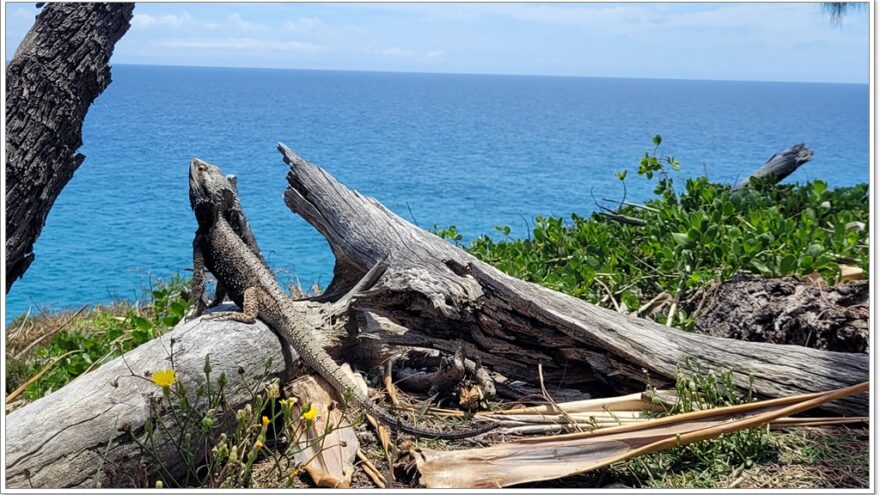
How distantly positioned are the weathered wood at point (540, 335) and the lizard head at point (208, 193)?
2.59 ft

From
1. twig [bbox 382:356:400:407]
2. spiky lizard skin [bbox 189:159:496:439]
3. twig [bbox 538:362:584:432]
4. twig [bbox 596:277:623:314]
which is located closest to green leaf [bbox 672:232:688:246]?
twig [bbox 596:277:623:314]

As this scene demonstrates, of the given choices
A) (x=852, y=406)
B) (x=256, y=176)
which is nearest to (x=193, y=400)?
(x=852, y=406)

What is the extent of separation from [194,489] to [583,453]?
156 cm

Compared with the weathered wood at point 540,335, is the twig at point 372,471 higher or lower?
lower

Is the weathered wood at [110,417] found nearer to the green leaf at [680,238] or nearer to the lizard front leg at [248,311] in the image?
the lizard front leg at [248,311]

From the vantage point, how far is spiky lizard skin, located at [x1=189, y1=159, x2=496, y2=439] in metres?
3.63

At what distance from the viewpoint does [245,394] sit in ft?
11.1

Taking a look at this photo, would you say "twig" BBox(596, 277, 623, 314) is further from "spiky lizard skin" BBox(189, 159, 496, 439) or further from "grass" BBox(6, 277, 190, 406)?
"grass" BBox(6, 277, 190, 406)

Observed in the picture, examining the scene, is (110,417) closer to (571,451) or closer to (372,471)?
(372,471)

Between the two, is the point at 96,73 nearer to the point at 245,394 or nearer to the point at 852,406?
the point at 245,394

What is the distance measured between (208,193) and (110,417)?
169 centimetres

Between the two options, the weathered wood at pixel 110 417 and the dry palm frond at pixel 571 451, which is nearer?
the weathered wood at pixel 110 417

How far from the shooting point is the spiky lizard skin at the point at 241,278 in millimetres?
3635

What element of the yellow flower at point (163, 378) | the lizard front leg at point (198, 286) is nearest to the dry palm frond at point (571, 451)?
the yellow flower at point (163, 378)
